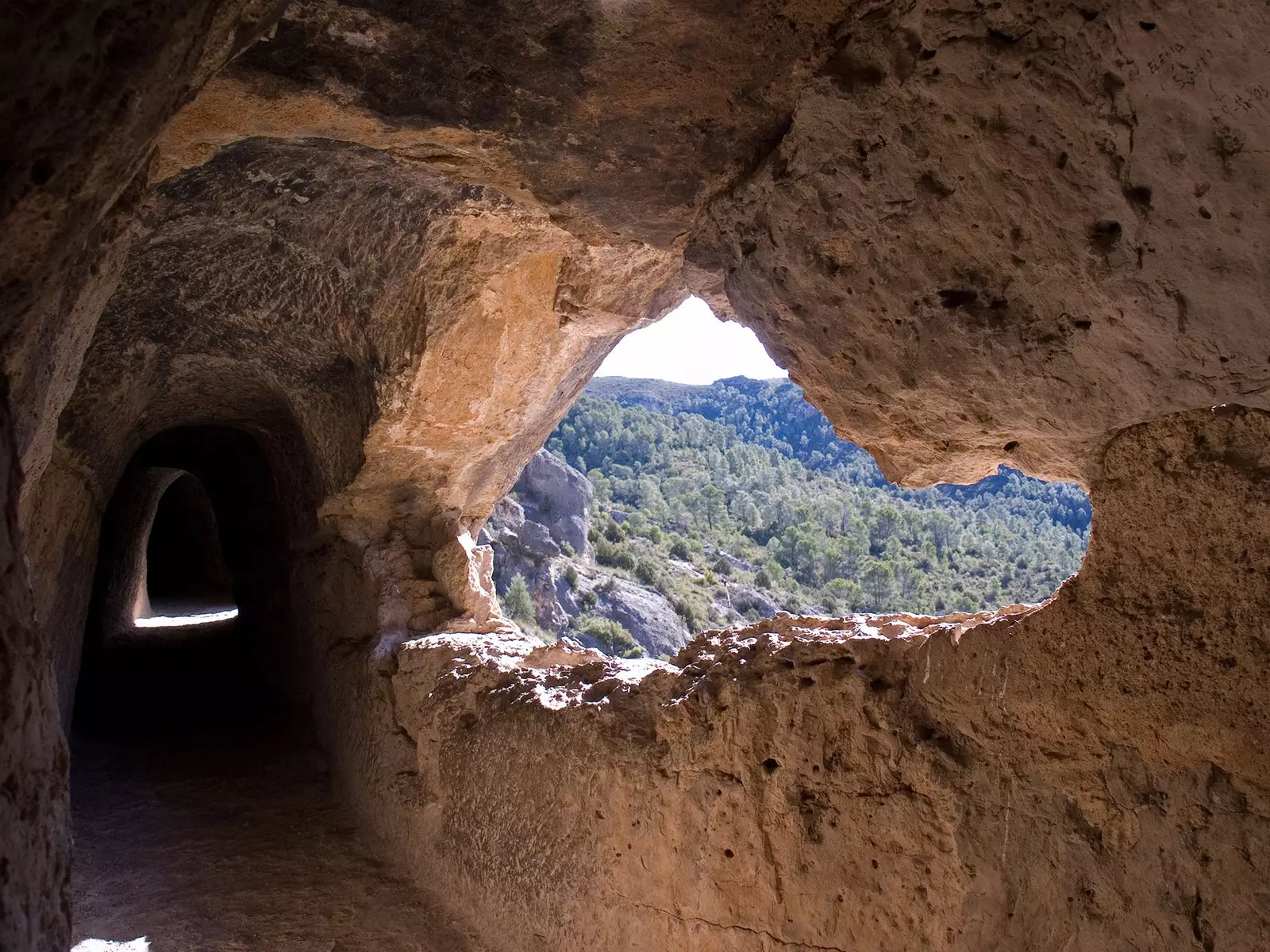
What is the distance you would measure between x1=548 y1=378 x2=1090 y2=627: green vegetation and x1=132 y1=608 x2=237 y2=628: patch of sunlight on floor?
7.97 meters

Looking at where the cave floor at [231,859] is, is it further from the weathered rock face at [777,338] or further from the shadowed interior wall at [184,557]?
the shadowed interior wall at [184,557]

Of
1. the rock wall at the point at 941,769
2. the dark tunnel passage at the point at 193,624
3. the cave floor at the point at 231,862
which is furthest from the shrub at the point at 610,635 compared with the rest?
the rock wall at the point at 941,769

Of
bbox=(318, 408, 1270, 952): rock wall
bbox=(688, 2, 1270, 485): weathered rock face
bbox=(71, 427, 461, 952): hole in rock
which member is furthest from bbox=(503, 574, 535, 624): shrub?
bbox=(688, 2, 1270, 485): weathered rock face

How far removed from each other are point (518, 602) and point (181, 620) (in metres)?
5.06

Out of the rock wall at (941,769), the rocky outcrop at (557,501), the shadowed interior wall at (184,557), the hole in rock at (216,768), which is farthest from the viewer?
the rocky outcrop at (557,501)

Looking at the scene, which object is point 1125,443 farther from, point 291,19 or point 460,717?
point 460,717

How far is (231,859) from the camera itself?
4.56 meters

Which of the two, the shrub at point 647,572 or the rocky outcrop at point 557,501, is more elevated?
the rocky outcrop at point 557,501

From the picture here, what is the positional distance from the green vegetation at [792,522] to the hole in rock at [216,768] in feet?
32.1

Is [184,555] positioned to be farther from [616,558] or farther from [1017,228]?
[1017,228]

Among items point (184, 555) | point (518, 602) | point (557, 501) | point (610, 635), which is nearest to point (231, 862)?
point (518, 602)

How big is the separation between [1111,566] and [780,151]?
1.41 m

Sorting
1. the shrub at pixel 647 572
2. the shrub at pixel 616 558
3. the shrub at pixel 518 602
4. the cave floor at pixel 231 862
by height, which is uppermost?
the shrub at pixel 616 558

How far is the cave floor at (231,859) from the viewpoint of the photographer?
13.0 feet
